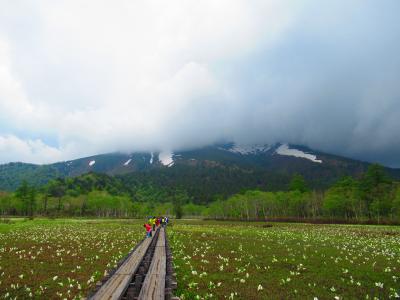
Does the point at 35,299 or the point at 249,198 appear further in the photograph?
the point at 249,198

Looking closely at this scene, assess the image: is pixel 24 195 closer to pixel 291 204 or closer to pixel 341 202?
pixel 291 204

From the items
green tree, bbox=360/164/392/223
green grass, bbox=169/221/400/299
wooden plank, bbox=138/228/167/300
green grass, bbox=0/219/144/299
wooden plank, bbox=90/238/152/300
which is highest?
green tree, bbox=360/164/392/223

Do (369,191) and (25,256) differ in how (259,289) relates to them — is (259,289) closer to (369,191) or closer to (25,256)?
(25,256)

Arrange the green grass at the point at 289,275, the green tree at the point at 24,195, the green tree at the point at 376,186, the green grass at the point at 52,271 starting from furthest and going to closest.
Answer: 1. the green tree at the point at 24,195
2. the green tree at the point at 376,186
3. the green grass at the point at 52,271
4. the green grass at the point at 289,275

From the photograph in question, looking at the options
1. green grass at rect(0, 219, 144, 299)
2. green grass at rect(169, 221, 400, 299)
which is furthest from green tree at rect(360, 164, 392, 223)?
green grass at rect(0, 219, 144, 299)

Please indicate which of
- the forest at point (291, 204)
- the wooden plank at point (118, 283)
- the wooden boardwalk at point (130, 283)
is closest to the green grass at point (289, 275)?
the wooden boardwalk at point (130, 283)

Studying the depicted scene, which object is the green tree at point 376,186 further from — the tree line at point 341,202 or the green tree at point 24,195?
the green tree at point 24,195

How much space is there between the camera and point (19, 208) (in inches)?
5669

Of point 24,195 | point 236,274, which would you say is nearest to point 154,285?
point 236,274

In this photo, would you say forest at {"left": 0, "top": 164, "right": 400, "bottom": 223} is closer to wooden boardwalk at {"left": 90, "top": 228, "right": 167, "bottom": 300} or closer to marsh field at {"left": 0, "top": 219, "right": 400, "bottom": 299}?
marsh field at {"left": 0, "top": 219, "right": 400, "bottom": 299}

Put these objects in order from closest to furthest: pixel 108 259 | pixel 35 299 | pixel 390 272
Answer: pixel 35 299 < pixel 390 272 < pixel 108 259

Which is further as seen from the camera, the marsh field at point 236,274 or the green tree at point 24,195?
the green tree at point 24,195

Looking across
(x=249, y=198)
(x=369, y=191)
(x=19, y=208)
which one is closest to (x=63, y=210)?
(x=19, y=208)

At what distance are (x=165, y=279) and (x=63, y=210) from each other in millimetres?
167300
